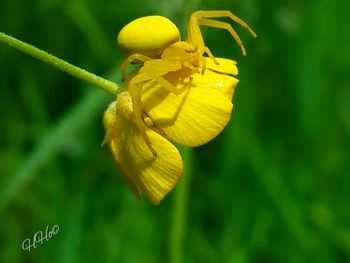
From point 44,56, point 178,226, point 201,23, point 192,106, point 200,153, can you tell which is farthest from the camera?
point 200,153

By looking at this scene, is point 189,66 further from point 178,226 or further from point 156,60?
point 178,226

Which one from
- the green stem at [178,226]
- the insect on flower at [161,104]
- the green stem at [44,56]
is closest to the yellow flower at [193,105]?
the insect on flower at [161,104]

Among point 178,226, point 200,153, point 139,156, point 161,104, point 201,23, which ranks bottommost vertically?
point 200,153

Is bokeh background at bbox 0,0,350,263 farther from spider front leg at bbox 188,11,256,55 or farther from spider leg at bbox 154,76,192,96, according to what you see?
spider leg at bbox 154,76,192,96

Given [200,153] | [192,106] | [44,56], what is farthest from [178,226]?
[200,153]

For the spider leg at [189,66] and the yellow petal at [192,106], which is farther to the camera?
the spider leg at [189,66]

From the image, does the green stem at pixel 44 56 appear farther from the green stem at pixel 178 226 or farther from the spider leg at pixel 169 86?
the green stem at pixel 178 226
